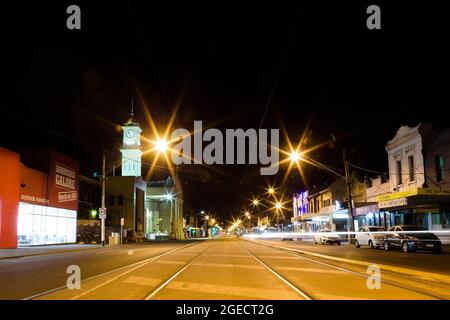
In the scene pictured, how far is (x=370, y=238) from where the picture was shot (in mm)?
34406

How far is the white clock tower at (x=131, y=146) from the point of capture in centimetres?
8912

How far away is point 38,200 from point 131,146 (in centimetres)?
4912

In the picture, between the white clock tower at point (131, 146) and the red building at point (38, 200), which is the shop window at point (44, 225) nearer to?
the red building at point (38, 200)

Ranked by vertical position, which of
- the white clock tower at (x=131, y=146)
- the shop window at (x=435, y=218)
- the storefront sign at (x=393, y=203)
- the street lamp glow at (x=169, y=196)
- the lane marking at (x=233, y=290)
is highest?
the white clock tower at (x=131, y=146)

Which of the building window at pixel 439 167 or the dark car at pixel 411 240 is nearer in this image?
the dark car at pixel 411 240

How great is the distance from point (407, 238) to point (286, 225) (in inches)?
2995

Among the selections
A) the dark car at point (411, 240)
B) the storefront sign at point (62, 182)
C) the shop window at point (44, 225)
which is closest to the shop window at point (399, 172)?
the dark car at point (411, 240)

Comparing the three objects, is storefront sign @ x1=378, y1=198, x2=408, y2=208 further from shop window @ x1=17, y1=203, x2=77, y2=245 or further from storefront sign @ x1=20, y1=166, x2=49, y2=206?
shop window @ x1=17, y1=203, x2=77, y2=245

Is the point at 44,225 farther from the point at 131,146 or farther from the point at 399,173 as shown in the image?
the point at 131,146

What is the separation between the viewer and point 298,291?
36.7ft

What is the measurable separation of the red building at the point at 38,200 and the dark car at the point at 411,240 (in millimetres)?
25239
